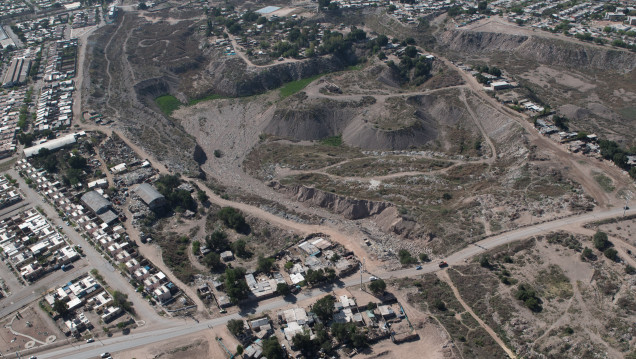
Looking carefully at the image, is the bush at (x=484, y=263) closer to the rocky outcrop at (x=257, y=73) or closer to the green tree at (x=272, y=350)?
the green tree at (x=272, y=350)

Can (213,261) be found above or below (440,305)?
below

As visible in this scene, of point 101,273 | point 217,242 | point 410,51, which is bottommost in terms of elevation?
point 101,273

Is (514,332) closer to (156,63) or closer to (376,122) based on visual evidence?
(376,122)

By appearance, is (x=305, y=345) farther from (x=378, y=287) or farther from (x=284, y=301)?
(x=378, y=287)

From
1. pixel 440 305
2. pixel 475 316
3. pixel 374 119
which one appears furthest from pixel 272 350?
pixel 374 119

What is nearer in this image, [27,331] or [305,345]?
[305,345]

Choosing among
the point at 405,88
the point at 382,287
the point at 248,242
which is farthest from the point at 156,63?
the point at 382,287

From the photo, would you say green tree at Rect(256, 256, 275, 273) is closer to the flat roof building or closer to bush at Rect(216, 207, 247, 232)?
bush at Rect(216, 207, 247, 232)
